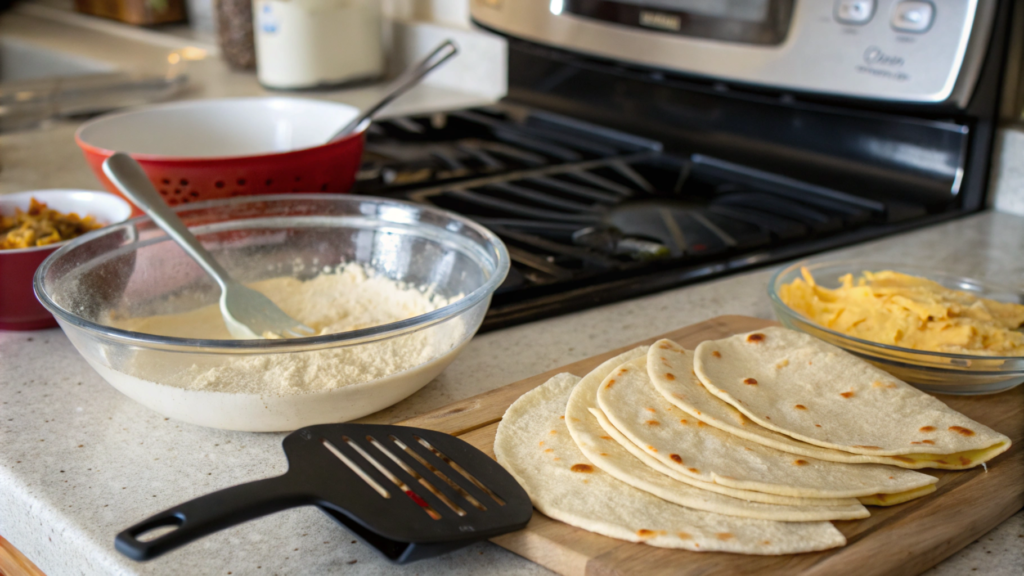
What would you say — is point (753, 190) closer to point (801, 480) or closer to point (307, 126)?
point (307, 126)

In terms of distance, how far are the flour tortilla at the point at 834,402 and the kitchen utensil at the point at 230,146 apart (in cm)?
55

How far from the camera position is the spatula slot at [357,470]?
55 centimetres

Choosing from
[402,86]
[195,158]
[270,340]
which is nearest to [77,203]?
[195,158]

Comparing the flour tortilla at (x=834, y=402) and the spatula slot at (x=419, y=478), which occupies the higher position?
the flour tortilla at (x=834, y=402)

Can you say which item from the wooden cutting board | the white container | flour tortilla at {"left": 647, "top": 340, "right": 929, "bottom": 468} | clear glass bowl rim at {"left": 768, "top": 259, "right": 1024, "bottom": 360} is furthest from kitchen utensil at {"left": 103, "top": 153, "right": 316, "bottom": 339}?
the white container

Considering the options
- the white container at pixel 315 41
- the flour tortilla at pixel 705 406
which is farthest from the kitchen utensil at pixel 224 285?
the white container at pixel 315 41

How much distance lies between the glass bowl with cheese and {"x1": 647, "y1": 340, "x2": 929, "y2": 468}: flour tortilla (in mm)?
137

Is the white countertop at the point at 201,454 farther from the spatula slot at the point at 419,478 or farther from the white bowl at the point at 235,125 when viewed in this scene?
the white bowl at the point at 235,125

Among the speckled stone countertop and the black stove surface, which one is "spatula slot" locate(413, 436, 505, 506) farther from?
the black stove surface

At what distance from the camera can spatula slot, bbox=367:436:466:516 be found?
548 millimetres

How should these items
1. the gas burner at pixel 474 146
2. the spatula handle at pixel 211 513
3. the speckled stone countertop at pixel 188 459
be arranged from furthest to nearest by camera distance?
1. the gas burner at pixel 474 146
2. the speckled stone countertop at pixel 188 459
3. the spatula handle at pixel 211 513

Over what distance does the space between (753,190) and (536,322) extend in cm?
57

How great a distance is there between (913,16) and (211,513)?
1.03 m

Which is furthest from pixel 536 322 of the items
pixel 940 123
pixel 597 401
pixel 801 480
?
pixel 940 123
